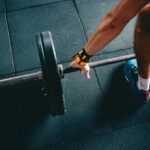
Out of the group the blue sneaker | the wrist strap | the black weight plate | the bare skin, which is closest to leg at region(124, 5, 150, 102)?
the blue sneaker

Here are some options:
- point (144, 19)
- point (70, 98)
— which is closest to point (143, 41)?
point (144, 19)

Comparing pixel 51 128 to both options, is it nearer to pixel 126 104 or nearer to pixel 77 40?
pixel 126 104

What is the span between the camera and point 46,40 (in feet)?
5.07

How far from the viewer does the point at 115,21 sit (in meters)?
1.53

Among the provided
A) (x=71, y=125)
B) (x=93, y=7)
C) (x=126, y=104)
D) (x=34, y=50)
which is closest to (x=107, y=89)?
(x=126, y=104)

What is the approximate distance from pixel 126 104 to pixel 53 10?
111 cm

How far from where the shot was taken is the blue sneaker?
209cm

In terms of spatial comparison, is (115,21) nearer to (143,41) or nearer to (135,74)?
(143,41)

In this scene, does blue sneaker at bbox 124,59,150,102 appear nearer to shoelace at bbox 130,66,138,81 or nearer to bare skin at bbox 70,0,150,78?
shoelace at bbox 130,66,138,81

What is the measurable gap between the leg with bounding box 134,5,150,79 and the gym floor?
0.31 m

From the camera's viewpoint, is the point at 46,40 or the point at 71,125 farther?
the point at 71,125

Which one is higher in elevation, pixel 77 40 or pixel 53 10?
pixel 53 10

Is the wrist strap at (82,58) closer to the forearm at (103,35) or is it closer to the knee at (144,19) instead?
the forearm at (103,35)

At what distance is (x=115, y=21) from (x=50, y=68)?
40 centimetres
